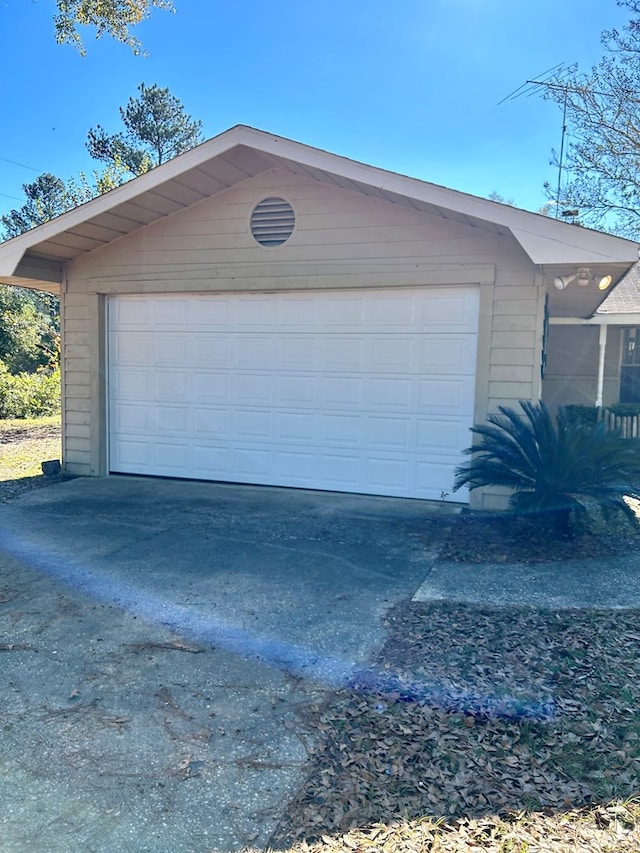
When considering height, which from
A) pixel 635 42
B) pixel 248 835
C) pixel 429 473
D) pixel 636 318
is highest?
pixel 635 42

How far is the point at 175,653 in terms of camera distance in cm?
352

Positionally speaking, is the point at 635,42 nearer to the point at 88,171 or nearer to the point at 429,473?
the point at 429,473

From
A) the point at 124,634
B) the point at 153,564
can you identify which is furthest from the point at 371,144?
the point at 124,634

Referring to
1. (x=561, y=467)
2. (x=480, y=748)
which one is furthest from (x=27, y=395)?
(x=480, y=748)

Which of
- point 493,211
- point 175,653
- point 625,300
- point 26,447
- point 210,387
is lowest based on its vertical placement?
point 175,653

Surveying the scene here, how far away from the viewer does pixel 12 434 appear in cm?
1327

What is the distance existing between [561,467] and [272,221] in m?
4.28

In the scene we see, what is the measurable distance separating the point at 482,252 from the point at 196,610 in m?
4.64

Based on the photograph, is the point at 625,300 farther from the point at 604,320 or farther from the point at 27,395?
the point at 27,395

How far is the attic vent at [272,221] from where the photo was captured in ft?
23.9

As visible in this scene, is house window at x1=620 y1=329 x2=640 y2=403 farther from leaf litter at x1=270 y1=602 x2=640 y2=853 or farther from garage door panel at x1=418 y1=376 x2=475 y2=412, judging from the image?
leaf litter at x1=270 y1=602 x2=640 y2=853

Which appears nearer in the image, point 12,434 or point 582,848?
point 582,848

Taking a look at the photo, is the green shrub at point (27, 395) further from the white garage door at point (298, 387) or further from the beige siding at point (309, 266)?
the white garage door at point (298, 387)

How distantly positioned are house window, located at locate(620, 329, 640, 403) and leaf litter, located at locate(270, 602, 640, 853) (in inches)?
409
